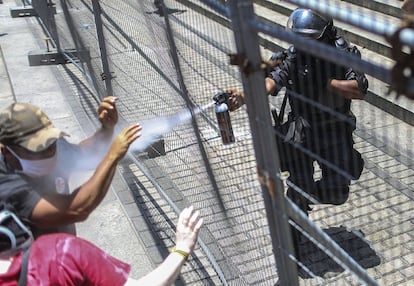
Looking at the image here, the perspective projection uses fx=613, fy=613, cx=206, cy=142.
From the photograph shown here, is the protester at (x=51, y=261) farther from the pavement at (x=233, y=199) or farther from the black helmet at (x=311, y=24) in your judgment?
the black helmet at (x=311, y=24)

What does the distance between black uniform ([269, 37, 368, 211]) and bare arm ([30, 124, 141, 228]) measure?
105cm

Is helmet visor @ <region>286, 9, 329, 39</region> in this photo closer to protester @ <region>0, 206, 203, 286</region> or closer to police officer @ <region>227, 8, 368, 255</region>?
police officer @ <region>227, 8, 368, 255</region>

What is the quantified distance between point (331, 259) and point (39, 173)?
196cm

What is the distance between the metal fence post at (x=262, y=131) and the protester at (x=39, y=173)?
65 cm

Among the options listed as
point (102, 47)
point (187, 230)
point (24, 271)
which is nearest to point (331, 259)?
point (187, 230)

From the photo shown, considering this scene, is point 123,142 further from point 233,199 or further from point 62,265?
point 233,199

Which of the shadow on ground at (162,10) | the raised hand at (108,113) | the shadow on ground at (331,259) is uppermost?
the shadow on ground at (162,10)

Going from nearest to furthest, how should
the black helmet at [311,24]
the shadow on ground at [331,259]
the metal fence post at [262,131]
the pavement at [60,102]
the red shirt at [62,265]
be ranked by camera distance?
the metal fence post at [262,131] → the red shirt at [62,265] → the black helmet at [311,24] → the shadow on ground at [331,259] → the pavement at [60,102]

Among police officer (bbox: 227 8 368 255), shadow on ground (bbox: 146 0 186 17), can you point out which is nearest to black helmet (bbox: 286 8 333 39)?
police officer (bbox: 227 8 368 255)

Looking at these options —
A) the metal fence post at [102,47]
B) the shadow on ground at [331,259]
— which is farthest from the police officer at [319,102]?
the metal fence post at [102,47]

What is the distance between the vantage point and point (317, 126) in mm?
3426

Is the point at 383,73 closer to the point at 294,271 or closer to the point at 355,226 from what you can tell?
the point at 294,271

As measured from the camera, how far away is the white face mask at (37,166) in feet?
8.21

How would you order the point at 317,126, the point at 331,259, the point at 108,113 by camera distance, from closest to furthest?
1. the point at 108,113
2. the point at 317,126
3. the point at 331,259
